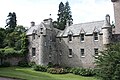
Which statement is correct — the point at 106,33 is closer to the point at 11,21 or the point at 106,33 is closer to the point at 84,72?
the point at 84,72

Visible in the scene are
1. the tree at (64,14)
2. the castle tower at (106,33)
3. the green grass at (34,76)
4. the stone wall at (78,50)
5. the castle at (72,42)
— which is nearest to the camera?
the green grass at (34,76)

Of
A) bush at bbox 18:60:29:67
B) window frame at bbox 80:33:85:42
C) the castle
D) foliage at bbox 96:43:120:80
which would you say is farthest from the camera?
bush at bbox 18:60:29:67

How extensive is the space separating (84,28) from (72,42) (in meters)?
3.92

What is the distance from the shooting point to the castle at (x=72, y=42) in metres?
38.5

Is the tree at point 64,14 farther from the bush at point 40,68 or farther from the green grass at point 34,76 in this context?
the green grass at point 34,76

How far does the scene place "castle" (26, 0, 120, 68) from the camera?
38469mm

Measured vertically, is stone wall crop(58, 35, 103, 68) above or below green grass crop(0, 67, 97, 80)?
above

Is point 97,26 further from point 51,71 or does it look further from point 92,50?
point 51,71

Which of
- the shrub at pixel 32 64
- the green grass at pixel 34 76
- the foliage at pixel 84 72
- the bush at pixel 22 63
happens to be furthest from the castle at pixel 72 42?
the green grass at pixel 34 76

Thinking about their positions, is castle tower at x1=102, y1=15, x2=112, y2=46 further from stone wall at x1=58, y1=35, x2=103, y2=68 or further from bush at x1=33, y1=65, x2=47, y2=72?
bush at x1=33, y1=65, x2=47, y2=72

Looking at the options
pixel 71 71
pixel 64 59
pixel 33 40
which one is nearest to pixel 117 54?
pixel 71 71

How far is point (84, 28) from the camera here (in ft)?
139

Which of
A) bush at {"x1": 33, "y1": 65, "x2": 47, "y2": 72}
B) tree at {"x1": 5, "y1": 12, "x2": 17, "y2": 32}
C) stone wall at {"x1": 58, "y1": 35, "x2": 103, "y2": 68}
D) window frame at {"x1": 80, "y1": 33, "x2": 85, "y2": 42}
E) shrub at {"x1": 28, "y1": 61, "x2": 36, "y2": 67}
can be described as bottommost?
bush at {"x1": 33, "y1": 65, "x2": 47, "y2": 72}

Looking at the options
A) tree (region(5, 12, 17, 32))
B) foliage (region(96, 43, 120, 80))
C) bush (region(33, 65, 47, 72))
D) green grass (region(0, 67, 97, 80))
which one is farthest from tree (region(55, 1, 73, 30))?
foliage (region(96, 43, 120, 80))
